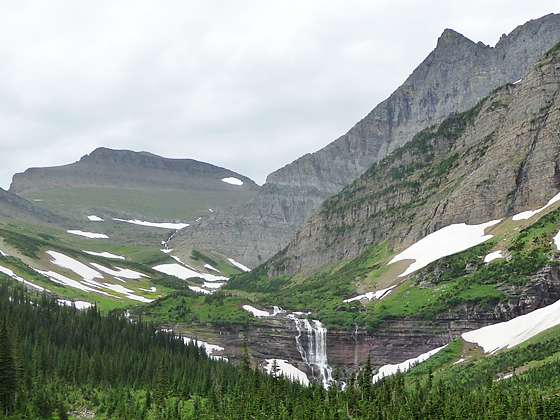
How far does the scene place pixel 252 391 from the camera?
11150 cm

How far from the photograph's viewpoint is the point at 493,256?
597 ft

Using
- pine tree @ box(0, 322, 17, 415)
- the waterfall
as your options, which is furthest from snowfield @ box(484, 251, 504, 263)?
pine tree @ box(0, 322, 17, 415)

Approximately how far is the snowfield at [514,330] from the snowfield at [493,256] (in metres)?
27.7

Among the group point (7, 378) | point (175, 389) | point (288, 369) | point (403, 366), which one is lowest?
point (175, 389)

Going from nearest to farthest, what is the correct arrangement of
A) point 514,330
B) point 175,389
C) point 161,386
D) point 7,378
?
point 7,378 → point 161,386 → point 175,389 → point 514,330

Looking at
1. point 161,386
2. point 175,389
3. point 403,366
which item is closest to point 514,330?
point 403,366

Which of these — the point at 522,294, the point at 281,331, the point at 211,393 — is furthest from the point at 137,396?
the point at 522,294

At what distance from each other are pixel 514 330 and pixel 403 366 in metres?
29.6

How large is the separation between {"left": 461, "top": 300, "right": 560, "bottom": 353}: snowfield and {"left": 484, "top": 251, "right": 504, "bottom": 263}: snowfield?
27690mm

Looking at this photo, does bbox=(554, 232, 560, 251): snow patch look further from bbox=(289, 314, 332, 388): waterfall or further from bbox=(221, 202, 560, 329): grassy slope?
bbox=(289, 314, 332, 388): waterfall

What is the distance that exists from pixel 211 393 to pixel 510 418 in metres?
56.2

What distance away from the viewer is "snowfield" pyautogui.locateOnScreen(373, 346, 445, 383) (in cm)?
15712

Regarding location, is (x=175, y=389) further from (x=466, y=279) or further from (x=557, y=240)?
(x=557, y=240)

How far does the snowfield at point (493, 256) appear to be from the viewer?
179012 millimetres
